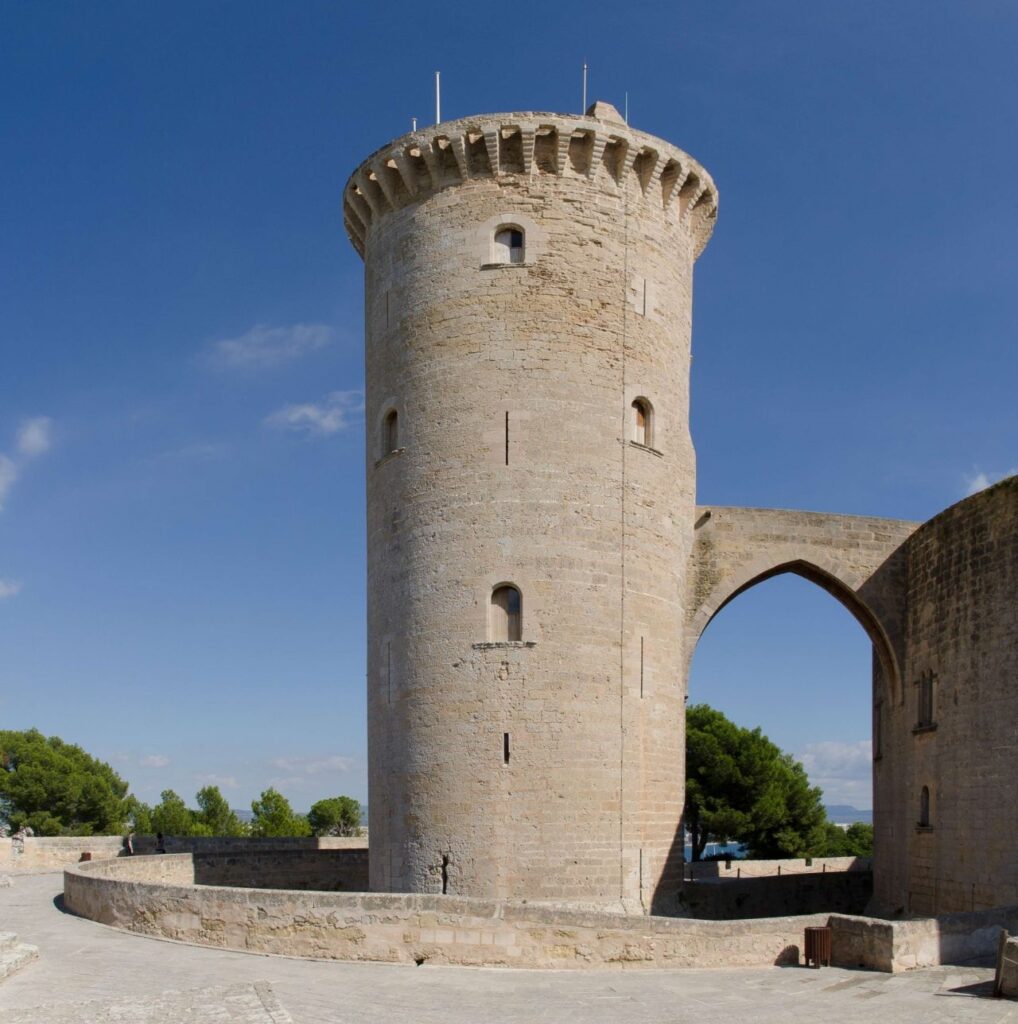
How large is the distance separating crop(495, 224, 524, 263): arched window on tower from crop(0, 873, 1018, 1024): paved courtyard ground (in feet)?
34.4

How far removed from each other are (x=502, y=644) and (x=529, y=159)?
746cm

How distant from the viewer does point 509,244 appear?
18688 mm

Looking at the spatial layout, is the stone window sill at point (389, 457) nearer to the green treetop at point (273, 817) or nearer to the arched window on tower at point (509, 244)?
the arched window on tower at point (509, 244)

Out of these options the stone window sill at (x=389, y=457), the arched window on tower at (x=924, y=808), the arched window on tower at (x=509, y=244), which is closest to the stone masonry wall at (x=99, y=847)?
the stone window sill at (x=389, y=457)

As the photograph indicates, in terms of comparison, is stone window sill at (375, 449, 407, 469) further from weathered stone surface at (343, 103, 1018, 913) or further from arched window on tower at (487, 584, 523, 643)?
arched window on tower at (487, 584, 523, 643)

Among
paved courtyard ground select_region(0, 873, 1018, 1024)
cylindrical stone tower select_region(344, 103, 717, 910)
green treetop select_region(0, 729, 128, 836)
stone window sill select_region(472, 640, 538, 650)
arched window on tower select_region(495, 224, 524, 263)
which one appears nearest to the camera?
paved courtyard ground select_region(0, 873, 1018, 1024)

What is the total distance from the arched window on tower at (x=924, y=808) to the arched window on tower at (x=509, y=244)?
10.9 m

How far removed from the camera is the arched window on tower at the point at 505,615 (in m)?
17.5

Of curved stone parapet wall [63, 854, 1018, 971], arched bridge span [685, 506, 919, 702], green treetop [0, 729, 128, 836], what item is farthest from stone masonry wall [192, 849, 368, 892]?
green treetop [0, 729, 128, 836]

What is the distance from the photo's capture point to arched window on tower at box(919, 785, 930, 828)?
1988cm

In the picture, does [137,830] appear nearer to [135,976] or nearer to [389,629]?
[389,629]

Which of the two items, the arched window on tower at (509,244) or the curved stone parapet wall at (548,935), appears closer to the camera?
the curved stone parapet wall at (548,935)

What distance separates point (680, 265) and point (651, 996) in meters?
12.4

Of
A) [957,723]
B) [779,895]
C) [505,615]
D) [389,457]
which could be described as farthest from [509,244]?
[779,895]
